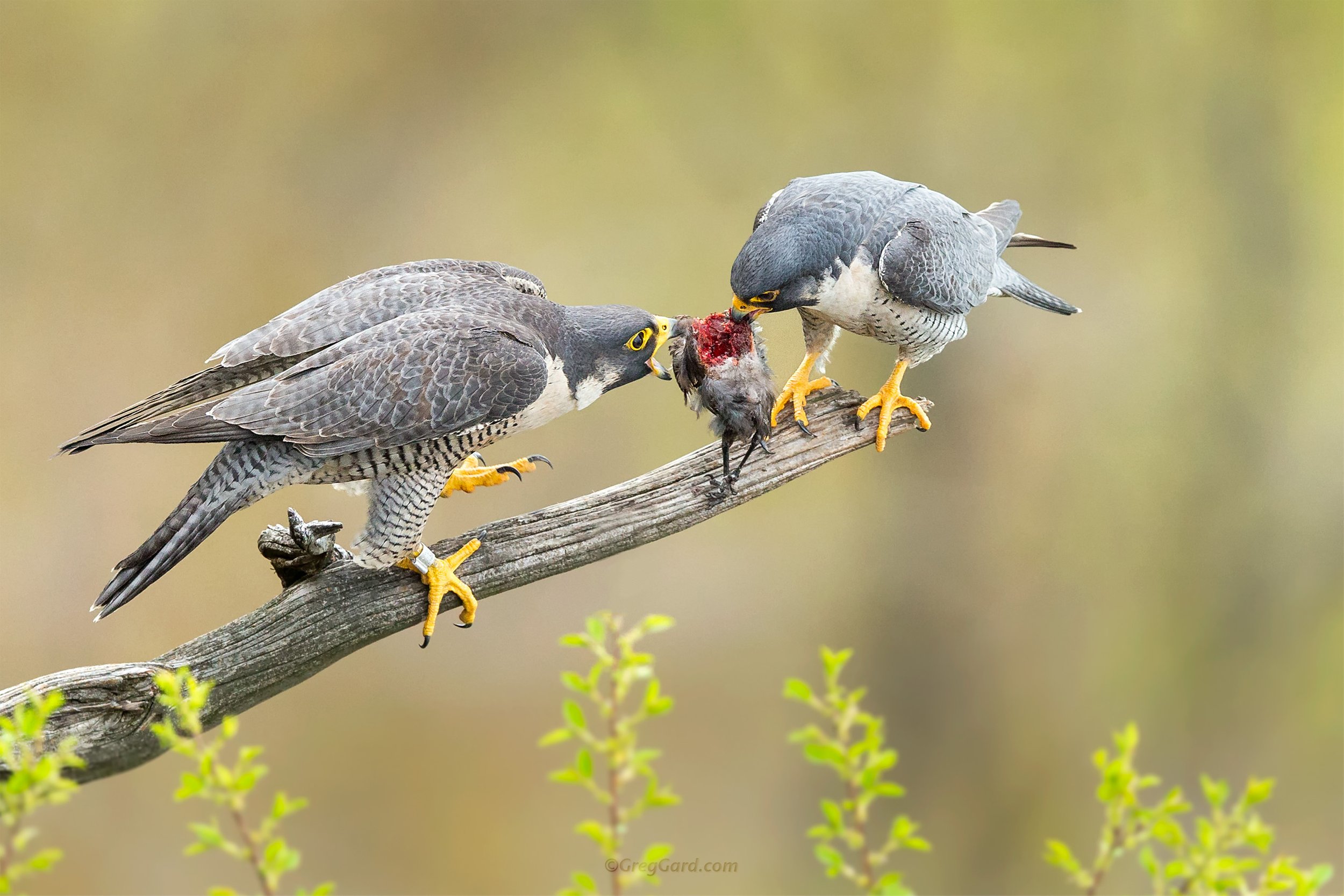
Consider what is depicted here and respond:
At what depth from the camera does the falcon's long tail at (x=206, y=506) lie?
177 centimetres

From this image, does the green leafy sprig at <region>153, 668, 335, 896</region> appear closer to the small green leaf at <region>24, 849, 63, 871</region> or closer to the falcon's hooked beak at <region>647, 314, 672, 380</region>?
the small green leaf at <region>24, 849, 63, 871</region>

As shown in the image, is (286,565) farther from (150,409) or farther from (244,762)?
(244,762)

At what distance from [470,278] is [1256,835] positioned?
1738 millimetres

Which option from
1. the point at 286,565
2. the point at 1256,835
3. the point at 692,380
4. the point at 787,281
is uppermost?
the point at 787,281

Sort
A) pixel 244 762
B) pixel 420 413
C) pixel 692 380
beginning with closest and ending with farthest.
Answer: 1. pixel 244 762
2. pixel 420 413
3. pixel 692 380

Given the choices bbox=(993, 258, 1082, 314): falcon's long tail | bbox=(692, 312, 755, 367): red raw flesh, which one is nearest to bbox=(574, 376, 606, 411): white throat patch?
bbox=(692, 312, 755, 367): red raw flesh

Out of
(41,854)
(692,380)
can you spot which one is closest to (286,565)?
(692,380)

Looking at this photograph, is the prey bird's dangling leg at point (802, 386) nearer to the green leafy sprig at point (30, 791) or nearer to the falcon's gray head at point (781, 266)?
the falcon's gray head at point (781, 266)

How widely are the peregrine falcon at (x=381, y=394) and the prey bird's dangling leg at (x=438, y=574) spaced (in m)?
0.06

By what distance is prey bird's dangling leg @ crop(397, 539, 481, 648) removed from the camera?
217 centimetres

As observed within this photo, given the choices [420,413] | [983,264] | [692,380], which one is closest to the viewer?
[420,413]

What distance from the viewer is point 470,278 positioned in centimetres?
213

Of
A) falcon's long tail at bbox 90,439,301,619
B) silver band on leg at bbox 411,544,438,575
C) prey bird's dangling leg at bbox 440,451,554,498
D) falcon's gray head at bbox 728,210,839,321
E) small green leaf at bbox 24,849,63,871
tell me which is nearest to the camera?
small green leaf at bbox 24,849,63,871

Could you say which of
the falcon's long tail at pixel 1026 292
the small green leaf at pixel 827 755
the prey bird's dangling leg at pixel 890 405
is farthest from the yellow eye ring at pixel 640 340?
the small green leaf at pixel 827 755
